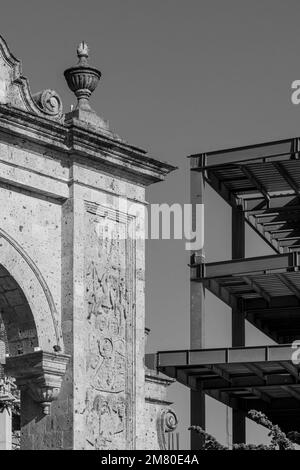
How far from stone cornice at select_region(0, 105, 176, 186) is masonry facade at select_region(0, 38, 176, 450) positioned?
0.07ft

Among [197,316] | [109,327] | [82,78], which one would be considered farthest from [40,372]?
[197,316]

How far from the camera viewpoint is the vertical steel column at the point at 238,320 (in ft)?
143

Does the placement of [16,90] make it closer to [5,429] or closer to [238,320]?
[5,429]

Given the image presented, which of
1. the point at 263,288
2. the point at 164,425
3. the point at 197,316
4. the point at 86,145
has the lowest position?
the point at 164,425

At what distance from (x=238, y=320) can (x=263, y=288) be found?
1.80m

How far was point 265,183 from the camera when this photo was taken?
137 feet

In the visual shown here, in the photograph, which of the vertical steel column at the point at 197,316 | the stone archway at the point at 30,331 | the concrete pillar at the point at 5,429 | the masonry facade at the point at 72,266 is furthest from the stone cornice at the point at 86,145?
the vertical steel column at the point at 197,316

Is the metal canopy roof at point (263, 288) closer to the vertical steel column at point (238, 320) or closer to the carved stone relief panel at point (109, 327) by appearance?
the vertical steel column at point (238, 320)

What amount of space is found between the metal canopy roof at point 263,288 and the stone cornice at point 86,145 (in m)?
11.8

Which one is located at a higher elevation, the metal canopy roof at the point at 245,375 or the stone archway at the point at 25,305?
the metal canopy roof at the point at 245,375

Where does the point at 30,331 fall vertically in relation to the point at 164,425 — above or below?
above
